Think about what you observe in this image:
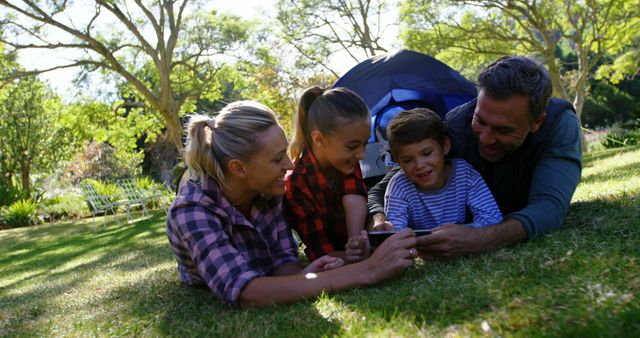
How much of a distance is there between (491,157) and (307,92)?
127 cm

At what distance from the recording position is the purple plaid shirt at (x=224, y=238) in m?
2.59

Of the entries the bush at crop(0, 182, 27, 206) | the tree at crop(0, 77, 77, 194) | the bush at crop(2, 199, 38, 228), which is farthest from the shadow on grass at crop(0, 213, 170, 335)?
the tree at crop(0, 77, 77, 194)

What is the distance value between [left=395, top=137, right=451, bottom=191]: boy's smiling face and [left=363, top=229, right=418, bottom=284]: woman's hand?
29.5 inches

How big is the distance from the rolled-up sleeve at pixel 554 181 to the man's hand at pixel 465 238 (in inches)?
3.5

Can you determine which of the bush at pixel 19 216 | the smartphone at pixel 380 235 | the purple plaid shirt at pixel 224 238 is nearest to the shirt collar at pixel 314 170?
the purple plaid shirt at pixel 224 238

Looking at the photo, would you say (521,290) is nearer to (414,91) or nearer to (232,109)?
(232,109)

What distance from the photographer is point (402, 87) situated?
5.90 m

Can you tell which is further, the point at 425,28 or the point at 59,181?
the point at 59,181

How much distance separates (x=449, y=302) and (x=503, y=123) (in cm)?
146

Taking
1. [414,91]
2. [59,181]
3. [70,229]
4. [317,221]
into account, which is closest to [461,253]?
[317,221]

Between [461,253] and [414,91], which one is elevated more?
[414,91]

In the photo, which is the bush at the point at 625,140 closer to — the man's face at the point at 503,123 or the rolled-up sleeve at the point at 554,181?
the rolled-up sleeve at the point at 554,181

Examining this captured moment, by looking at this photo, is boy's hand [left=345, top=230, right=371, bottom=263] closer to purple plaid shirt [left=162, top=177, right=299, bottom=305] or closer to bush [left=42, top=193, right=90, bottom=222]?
purple plaid shirt [left=162, top=177, right=299, bottom=305]

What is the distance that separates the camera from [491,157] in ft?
11.9
